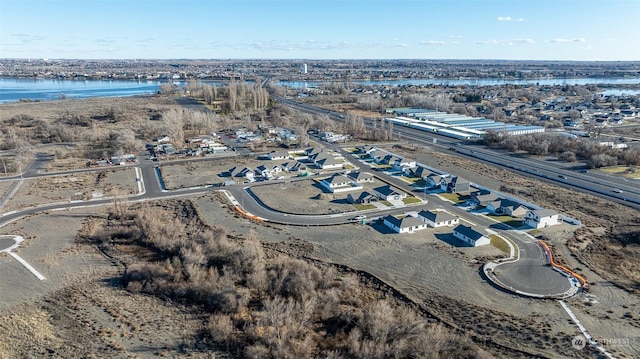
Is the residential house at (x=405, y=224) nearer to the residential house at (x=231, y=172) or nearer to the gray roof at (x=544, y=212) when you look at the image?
the gray roof at (x=544, y=212)

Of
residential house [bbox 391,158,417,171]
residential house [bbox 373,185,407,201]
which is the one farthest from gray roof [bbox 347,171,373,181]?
residential house [bbox 373,185,407,201]

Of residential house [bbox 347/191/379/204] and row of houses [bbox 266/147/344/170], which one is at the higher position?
row of houses [bbox 266/147/344/170]

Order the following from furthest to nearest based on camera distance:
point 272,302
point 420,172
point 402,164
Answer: point 402,164, point 420,172, point 272,302

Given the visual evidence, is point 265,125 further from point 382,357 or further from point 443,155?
point 382,357

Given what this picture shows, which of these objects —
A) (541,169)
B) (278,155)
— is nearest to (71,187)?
(278,155)

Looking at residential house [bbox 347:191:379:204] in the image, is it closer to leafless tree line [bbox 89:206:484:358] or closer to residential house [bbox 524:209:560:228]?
leafless tree line [bbox 89:206:484:358]

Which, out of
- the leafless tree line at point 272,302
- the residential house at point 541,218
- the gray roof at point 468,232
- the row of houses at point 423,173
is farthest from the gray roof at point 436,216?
the leafless tree line at point 272,302

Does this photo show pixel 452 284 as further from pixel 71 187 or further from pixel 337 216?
pixel 71 187
